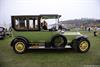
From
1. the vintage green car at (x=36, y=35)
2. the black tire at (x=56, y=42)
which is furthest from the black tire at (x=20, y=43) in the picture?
the black tire at (x=56, y=42)

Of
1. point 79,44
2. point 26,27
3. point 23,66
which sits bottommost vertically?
point 23,66

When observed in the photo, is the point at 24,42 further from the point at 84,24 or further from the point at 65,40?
the point at 84,24

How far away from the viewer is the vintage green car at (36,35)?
→ 3631 mm

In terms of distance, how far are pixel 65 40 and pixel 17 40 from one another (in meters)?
0.95

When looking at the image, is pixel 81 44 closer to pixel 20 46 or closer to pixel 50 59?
pixel 50 59

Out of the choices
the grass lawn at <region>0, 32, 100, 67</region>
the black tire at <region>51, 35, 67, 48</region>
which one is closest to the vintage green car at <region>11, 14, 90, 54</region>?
the black tire at <region>51, 35, 67, 48</region>

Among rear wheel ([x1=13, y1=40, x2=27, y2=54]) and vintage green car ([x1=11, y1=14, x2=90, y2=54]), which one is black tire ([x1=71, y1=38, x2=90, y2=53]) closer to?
vintage green car ([x1=11, y1=14, x2=90, y2=54])

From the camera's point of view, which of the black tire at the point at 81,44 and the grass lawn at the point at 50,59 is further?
the black tire at the point at 81,44

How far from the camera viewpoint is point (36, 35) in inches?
144

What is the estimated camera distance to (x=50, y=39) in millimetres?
3678

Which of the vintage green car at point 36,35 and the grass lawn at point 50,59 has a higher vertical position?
the vintage green car at point 36,35

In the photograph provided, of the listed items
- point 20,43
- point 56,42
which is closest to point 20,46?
point 20,43

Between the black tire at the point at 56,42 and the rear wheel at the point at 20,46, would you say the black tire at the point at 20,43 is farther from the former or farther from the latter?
the black tire at the point at 56,42

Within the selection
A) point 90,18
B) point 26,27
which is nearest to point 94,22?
point 90,18
